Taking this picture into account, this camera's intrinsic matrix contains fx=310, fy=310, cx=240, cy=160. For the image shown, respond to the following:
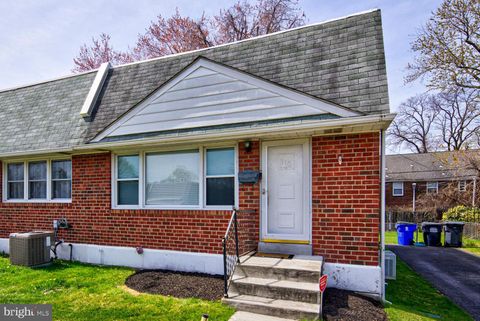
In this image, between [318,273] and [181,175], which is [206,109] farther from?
[318,273]

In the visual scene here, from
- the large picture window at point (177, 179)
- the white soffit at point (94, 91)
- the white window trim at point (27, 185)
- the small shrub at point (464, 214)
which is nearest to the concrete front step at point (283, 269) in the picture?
the large picture window at point (177, 179)

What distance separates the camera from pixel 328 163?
5660 millimetres

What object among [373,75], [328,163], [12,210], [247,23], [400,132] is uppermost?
[247,23]

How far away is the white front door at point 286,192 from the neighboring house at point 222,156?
0.8 inches

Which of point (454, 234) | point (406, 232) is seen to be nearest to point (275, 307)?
point (406, 232)

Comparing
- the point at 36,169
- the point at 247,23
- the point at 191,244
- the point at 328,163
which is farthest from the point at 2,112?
the point at 247,23

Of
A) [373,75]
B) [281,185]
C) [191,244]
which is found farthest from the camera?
[191,244]

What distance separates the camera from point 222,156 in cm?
662

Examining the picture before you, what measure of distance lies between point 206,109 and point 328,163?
2.80 metres

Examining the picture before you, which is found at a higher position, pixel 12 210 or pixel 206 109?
pixel 206 109

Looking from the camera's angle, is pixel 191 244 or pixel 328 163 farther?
pixel 191 244

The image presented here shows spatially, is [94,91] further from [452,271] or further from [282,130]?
[452,271]

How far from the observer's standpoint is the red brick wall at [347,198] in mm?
5293
